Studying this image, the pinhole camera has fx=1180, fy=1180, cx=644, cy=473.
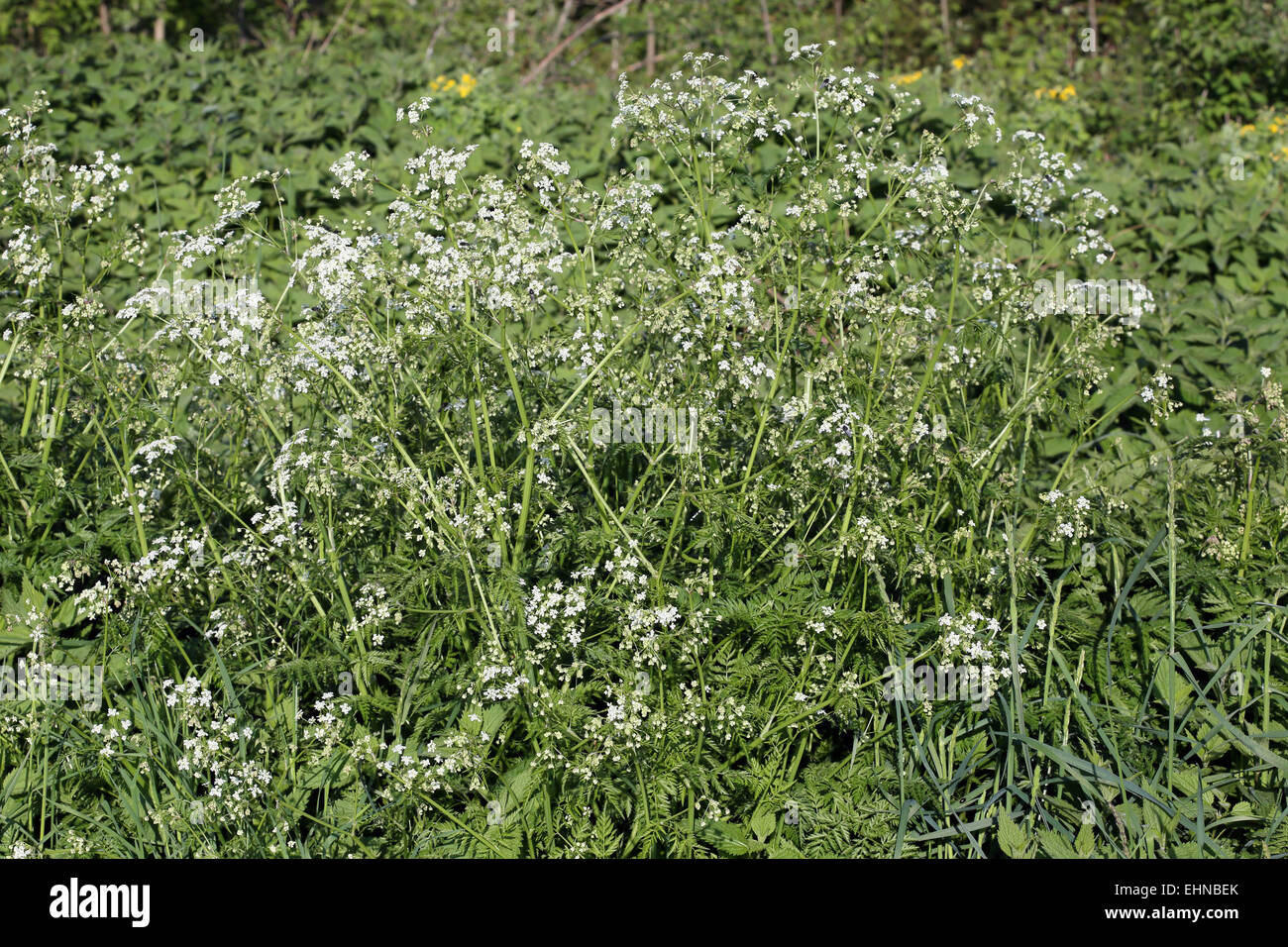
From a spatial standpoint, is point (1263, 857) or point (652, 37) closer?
point (1263, 857)

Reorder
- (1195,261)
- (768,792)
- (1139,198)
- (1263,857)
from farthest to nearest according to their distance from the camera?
(1139,198) < (1195,261) < (768,792) < (1263,857)

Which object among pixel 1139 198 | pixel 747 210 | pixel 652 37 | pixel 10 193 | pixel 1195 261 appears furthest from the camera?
pixel 652 37

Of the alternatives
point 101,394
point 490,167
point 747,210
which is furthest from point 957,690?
point 490,167

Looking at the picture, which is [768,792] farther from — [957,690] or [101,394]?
[101,394]

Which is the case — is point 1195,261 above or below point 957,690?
above

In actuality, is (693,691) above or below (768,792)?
above

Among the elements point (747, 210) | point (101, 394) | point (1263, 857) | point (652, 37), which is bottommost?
point (1263, 857)

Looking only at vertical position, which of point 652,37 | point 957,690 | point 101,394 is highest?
point 652,37

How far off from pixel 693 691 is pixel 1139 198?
15.5 feet

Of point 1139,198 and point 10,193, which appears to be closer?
point 10,193

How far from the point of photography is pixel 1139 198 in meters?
6.59

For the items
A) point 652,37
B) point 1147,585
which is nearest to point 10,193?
point 1147,585

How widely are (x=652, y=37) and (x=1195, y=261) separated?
21.3ft
